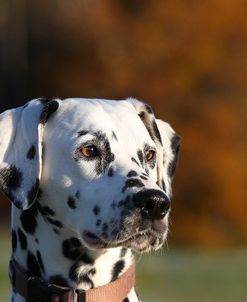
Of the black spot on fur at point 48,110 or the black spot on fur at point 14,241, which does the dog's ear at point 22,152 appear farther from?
the black spot on fur at point 14,241

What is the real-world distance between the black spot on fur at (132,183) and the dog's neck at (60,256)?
35cm

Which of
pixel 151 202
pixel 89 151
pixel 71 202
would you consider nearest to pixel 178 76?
pixel 89 151

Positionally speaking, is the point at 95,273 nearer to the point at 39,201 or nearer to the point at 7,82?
the point at 39,201

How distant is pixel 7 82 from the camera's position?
32.1 meters

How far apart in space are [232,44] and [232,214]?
14.4ft

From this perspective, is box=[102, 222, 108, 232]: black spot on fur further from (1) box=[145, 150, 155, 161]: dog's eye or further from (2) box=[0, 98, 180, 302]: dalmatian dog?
(1) box=[145, 150, 155, 161]: dog's eye

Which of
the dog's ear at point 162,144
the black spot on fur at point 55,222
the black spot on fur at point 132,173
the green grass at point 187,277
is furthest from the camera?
the green grass at point 187,277

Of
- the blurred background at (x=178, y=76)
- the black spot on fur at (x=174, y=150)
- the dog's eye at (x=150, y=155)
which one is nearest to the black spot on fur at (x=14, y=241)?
the dog's eye at (x=150, y=155)

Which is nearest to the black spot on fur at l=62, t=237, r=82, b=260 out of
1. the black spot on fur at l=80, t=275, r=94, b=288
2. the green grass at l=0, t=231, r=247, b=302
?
the black spot on fur at l=80, t=275, r=94, b=288

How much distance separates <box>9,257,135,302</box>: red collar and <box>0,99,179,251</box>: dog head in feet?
0.73

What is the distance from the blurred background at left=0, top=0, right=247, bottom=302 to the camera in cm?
2786

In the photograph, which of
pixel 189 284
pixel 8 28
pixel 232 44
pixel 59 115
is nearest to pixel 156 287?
pixel 189 284

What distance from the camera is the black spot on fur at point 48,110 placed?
6301 millimetres

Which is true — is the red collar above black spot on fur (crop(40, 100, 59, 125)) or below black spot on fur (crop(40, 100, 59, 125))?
below
